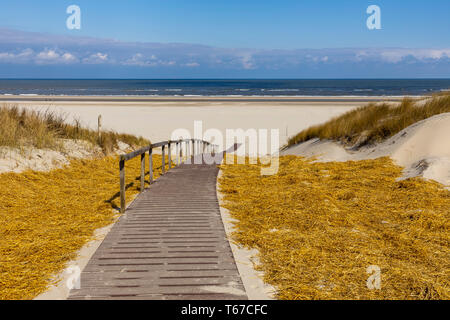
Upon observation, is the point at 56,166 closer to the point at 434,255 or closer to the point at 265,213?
the point at 265,213

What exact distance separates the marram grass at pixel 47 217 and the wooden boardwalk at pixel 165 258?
51 cm

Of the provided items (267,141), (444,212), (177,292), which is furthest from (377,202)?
(267,141)

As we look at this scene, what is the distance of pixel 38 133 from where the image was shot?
40.8ft

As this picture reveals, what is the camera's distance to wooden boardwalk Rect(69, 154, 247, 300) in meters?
4.28

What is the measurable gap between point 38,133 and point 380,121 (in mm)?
12371

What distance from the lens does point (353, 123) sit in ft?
51.4

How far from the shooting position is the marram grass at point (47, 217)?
189 inches

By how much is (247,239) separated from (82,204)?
4115 millimetres
